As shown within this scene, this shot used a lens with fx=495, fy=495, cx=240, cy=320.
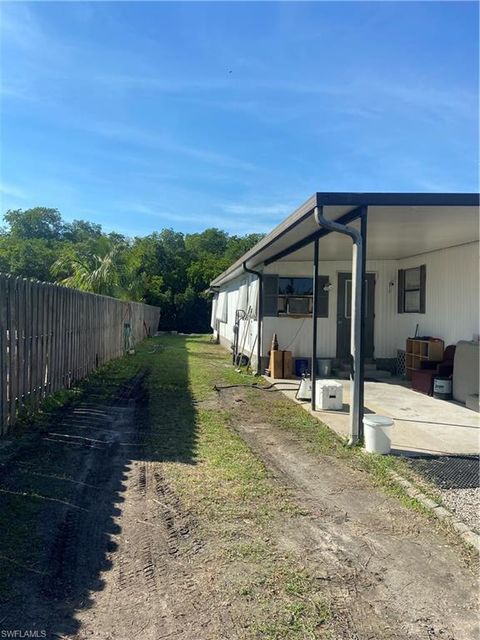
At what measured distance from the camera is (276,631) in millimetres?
2254

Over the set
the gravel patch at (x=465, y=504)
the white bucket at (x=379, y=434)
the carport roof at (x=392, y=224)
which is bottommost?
the gravel patch at (x=465, y=504)

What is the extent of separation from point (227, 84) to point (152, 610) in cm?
1004

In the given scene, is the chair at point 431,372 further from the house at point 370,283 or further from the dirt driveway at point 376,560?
the dirt driveway at point 376,560

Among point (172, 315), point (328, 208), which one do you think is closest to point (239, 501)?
point (328, 208)

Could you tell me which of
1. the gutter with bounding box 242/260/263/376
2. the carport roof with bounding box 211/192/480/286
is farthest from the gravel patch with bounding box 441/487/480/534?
the gutter with bounding box 242/260/263/376

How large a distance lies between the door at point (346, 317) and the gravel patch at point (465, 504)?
752 cm

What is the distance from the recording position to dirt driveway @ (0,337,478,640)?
2.34 meters

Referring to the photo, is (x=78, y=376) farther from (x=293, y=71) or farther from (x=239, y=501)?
(x=293, y=71)

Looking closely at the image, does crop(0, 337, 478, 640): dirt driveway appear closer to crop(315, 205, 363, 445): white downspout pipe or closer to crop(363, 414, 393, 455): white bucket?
crop(363, 414, 393, 455): white bucket

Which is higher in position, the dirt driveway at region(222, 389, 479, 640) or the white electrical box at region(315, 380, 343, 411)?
the white electrical box at region(315, 380, 343, 411)

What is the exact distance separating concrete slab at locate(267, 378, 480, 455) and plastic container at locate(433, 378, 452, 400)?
0.53 ft

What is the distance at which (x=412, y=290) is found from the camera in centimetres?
1102

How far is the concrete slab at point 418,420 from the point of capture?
18.0ft

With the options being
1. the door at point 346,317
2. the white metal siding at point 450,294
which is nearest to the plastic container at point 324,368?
the door at point 346,317
